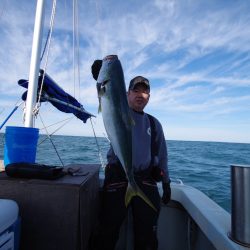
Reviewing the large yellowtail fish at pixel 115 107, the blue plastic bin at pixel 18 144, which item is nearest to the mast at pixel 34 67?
the blue plastic bin at pixel 18 144

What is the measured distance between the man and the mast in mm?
1381

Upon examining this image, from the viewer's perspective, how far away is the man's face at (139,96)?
2.91 metres

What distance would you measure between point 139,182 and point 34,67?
207cm

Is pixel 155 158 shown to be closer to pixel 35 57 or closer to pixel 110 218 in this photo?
pixel 110 218

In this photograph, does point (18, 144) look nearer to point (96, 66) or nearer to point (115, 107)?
point (96, 66)

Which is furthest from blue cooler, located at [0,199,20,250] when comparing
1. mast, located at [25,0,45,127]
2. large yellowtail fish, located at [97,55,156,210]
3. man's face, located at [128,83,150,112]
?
mast, located at [25,0,45,127]

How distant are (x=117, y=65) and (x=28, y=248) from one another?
5.13ft

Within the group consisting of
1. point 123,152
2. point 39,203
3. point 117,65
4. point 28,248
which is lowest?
point 28,248

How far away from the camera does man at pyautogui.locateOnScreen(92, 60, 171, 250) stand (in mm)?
2674

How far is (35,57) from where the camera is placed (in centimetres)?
353

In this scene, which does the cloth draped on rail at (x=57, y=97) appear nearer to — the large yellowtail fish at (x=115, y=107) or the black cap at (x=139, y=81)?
the black cap at (x=139, y=81)

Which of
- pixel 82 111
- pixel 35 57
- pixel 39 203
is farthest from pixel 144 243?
pixel 82 111

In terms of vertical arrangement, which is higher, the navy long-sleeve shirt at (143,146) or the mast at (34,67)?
the mast at (34,67)

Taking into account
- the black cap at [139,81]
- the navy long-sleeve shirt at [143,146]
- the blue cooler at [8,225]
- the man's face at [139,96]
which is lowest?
the blue cooler at [8,225]
